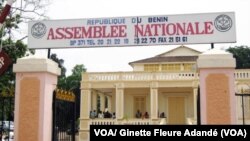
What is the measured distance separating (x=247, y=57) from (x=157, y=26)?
44164 mm

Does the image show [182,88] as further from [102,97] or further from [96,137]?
[96,137]

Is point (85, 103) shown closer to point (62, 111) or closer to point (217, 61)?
point (62, 111)

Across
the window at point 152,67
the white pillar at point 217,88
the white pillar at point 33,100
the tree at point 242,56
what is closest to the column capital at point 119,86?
the window at point 152,67

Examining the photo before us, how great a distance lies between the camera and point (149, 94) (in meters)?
26.5

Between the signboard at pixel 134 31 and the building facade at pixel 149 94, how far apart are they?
14040 mm

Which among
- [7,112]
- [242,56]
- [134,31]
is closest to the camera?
[134,31]

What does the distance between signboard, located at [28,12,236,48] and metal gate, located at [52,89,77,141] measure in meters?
1.04

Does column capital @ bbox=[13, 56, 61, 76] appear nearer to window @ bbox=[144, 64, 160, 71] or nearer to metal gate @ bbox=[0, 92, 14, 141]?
metal gate @ bbox=[0, 92, 14, 141]

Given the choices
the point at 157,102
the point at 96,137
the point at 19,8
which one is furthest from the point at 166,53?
the point at 96,137

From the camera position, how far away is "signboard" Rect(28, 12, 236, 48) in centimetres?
721

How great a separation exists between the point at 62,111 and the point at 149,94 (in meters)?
19.1

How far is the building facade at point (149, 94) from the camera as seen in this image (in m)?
23.1

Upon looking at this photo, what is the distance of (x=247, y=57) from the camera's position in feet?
160

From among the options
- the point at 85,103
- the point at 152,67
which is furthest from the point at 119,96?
the point at 152,67
